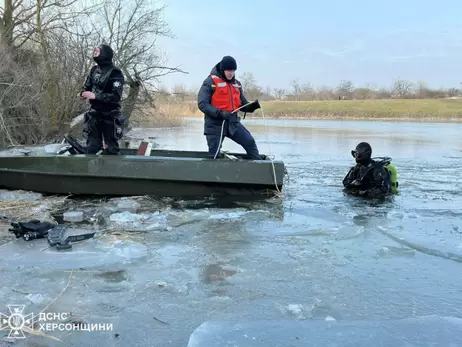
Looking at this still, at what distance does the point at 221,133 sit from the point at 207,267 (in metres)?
→ 3.08

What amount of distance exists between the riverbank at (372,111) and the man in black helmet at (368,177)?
38876mm

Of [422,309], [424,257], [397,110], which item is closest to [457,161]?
[424,257]

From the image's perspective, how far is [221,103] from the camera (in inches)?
252

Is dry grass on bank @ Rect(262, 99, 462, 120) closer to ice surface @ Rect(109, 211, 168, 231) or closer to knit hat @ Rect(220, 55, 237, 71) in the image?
knit hat @ Rect(220, 55, 237, 71)

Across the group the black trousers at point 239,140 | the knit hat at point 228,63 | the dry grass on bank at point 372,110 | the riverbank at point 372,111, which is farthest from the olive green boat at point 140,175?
the riverbank at point 372,111

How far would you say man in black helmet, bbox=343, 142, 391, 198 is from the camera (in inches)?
254

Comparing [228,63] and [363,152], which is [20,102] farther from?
[363,152]

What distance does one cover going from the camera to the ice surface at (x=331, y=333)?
2.49 metres

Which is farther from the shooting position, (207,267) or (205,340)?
(207,267)

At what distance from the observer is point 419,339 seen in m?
2.54

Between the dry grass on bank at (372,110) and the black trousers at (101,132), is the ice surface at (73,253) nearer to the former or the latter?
the black trousers at (101,132)

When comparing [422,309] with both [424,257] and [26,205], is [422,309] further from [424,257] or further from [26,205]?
[26,205]

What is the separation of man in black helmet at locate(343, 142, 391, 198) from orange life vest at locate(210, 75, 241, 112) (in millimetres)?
1778

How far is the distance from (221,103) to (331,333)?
4261 millimetres
